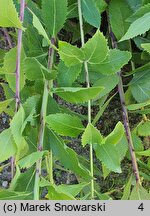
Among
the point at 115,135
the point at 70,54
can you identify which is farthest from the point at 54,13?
the point at 115,135

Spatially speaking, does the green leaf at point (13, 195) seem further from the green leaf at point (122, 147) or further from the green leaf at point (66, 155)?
the green leaf at point (122, 147)

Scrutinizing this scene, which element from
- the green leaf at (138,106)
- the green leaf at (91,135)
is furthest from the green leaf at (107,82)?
the green leaf at (91,135)

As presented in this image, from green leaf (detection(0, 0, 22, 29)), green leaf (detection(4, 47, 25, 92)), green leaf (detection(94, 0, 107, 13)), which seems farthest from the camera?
green leaf (detection(94, 0, 107, 13))

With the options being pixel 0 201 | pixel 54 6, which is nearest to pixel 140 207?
pixel 0 201

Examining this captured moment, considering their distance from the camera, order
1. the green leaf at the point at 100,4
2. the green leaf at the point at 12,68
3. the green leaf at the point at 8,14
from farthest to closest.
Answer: the green leaf at the point at 100,4
the green leaf at the point at 12,68
the green leaf at the point at 8,14

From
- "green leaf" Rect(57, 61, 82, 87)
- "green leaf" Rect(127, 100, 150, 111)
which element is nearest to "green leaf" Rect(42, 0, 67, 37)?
"green leaf" Rect(57, 61, 82, 87)

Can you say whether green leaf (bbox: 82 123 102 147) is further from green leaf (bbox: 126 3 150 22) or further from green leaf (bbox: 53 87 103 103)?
green leaf (bbox: 126 3 150 22)
